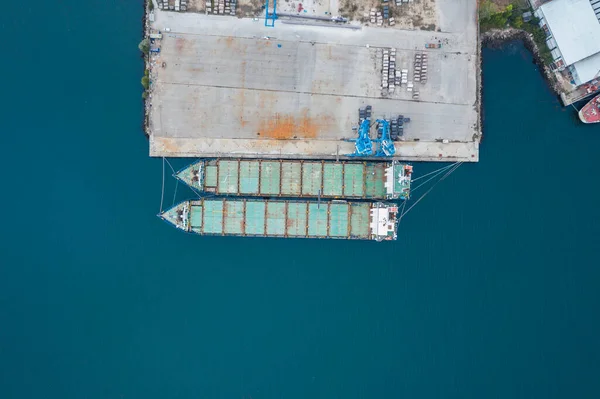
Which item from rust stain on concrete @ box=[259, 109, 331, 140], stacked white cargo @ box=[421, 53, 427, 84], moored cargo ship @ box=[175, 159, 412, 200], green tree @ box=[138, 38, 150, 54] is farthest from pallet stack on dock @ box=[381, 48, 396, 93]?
green tree @ box=[138, 38, 150, 54]

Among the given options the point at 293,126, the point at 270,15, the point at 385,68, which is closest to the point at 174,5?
the point at 270,15

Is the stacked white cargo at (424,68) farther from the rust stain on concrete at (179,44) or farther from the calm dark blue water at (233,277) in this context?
the rust stain on concrete at (179,44)

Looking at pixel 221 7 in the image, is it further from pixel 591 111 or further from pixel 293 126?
pixel 591 111

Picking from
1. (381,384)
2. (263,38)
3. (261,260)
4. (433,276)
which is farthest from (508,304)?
(263,38)

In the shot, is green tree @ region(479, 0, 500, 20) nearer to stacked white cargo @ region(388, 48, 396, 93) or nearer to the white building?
the white building

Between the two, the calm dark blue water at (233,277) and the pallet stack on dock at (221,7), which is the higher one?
the pallet stack on dock at (221,7)

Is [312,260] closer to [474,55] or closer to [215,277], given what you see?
[215,277]

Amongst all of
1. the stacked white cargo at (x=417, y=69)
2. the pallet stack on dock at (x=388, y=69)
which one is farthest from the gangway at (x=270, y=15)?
the stacked white cargo at (x=417, y=69)
